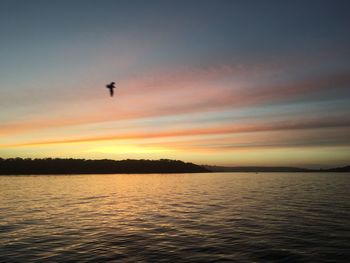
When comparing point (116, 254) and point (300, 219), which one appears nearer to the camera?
point (116, 254)

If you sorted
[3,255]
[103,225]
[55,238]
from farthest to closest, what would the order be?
[103,225] → [55,238] → [3,255]

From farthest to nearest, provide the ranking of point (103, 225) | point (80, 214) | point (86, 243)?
point (80, 214) < point (103, 225) < point (86, 243)

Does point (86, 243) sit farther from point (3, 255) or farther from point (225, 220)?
point (225, 220)

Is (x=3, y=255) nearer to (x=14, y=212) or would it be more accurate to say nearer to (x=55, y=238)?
(x=55, y=238)

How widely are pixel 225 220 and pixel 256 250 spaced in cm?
1447

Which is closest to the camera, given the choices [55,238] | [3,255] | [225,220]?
[3,255]

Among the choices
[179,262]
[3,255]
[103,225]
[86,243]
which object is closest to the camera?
[179,262]

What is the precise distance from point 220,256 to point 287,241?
8249 mm

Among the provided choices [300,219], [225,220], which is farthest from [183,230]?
[300,219]

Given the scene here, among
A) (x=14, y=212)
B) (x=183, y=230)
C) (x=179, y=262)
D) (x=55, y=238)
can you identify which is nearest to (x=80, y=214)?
(x=14, y=212)

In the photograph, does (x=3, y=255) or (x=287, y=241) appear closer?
(x=3, y=255)

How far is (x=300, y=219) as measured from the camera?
4191 centimetres

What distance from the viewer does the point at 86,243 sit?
96.1ft

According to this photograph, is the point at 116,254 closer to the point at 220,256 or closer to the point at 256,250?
the point at 220,256
